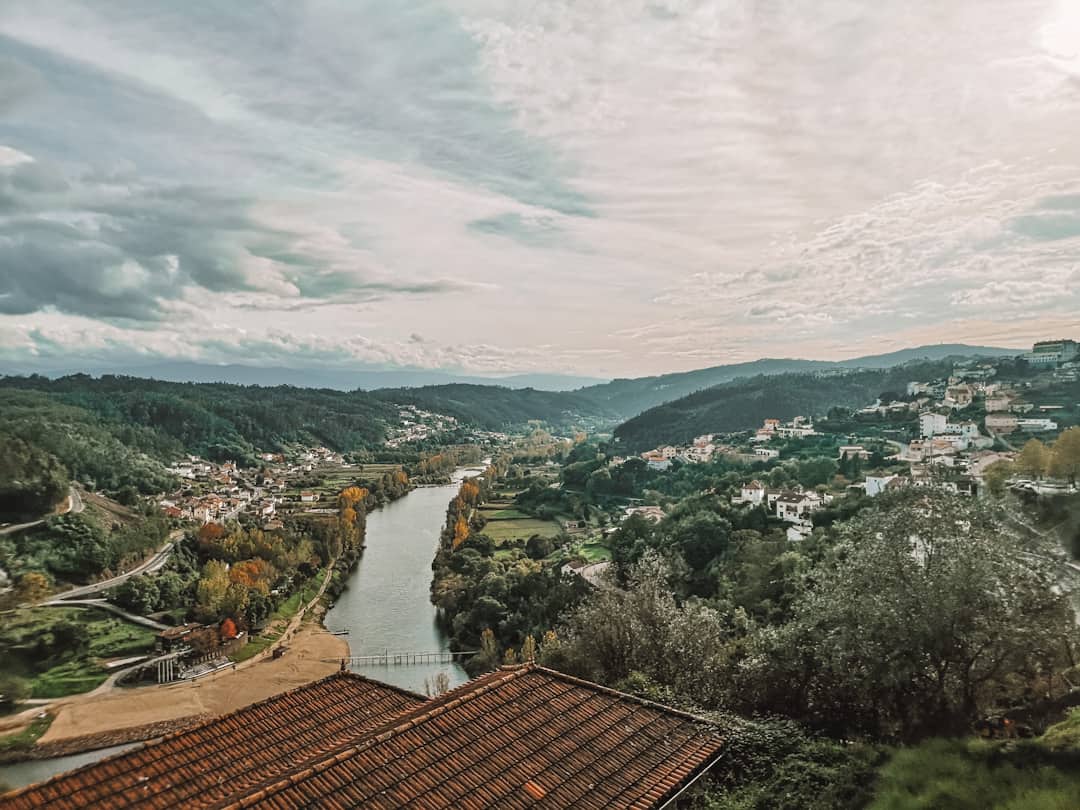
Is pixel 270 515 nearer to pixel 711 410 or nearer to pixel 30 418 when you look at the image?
pixel 30 418

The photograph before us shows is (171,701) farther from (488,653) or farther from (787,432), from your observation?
(787,432)

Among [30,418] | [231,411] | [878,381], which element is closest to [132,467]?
[30,418]

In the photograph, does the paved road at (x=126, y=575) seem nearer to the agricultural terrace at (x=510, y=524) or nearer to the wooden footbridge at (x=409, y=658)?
the wooden footbridge at (x=409, y=658)

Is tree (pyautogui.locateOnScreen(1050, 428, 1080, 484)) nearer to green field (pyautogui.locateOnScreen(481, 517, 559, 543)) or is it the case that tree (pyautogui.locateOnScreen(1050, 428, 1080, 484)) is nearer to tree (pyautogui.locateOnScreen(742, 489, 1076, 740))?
tree (pyautogui.locateOnScreen(742, 489, 1076, 740))

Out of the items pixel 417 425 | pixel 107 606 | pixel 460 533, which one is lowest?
pixel 107 606

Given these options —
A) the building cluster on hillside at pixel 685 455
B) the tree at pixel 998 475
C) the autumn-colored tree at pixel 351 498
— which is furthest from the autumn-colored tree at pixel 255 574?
the building cluster on hillside at pixel 685 455

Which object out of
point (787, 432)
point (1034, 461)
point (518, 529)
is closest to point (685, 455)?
point (787, 432)
